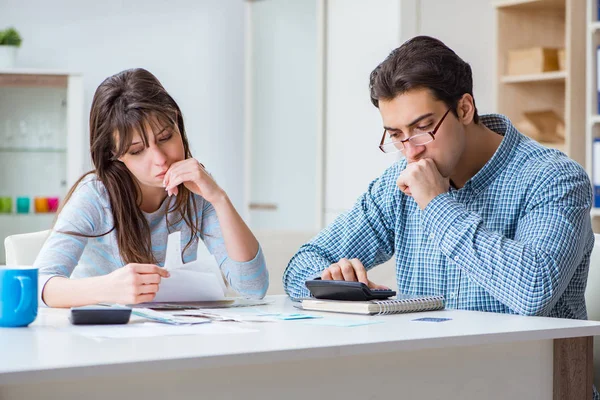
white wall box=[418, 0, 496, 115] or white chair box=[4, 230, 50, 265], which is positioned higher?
white wall box=[418, 0, 496, 115]

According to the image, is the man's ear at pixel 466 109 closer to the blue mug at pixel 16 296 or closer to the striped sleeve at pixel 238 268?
the striped sleeve at pixel 238 268

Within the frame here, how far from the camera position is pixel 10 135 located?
→ 4.59 m

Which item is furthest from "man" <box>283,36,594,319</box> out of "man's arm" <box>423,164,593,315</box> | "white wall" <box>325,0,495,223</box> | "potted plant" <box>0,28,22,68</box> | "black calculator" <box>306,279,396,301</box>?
"potted plant" <box>0,28,22,68</box>

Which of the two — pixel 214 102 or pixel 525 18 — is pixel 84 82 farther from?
pixel 525 18

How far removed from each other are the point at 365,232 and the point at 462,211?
1.24 feet

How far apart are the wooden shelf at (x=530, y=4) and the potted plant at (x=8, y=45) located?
8.35ft

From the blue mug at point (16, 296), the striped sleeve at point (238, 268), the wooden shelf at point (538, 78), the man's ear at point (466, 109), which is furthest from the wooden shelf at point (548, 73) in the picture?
the blue mug at point (16, 296)

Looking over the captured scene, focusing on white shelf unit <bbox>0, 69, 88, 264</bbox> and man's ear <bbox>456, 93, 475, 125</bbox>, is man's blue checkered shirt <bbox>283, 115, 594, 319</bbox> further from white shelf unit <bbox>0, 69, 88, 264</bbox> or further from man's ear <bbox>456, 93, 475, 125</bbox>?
white shelf unit <bbox>0, 69, 88, 264</bbox>

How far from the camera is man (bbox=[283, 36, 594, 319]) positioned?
5.01 feet

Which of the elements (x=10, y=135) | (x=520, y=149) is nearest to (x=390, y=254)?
(x=520, y=149)

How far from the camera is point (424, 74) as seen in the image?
5.55 ft

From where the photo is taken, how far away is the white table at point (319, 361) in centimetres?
96

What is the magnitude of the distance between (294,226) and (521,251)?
10.5ft

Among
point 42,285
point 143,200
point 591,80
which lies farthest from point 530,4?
point 42,285
